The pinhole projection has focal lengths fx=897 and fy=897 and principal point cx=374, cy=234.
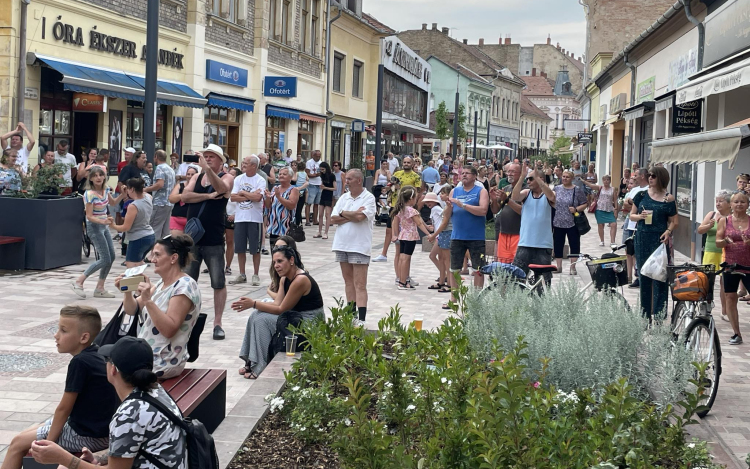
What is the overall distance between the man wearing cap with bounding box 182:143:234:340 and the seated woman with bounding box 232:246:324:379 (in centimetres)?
164

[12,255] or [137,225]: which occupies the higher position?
[137,225]

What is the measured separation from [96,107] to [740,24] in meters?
12.1

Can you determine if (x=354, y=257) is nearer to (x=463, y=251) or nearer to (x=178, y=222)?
(x=463, y=251)

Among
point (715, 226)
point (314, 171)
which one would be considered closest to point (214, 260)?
point (715, 226)

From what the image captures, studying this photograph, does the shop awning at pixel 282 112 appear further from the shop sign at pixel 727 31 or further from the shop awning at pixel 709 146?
the shop awning at pixel 709 146

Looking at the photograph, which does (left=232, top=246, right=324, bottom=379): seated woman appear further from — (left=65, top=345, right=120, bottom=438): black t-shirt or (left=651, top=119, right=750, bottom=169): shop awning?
(left=651, top=119, right=750, bottom=169): shop awning

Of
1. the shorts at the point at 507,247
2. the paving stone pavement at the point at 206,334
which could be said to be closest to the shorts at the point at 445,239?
the paving stone pavement at the point at 206,334

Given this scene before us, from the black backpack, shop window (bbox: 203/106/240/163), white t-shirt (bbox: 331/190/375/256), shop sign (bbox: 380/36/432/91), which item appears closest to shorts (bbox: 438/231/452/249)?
white t-shirt (bbox: 331/190/375/256)

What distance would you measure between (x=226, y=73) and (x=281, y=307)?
63.1 feet

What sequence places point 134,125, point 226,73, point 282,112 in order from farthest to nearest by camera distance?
point 282,112
point 226,73
point 134,125

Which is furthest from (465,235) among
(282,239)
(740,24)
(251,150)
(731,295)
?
(251,150)

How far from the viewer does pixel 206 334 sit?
29.4 feet

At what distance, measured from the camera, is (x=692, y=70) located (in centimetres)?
1842

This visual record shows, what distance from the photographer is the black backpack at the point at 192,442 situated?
3736mm
